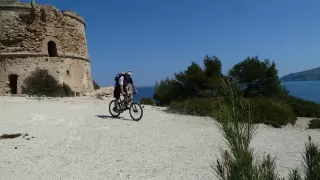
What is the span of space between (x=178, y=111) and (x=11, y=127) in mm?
6848

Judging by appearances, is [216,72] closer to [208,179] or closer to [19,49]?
[19,49]

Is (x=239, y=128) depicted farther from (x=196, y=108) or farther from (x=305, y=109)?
(x=305, y=109)

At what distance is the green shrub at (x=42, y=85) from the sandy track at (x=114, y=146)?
19.7ft

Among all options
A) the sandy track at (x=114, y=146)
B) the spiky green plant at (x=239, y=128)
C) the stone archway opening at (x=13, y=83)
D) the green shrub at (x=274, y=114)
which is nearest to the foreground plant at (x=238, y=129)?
the spiky green plant at (x=239, y=128)

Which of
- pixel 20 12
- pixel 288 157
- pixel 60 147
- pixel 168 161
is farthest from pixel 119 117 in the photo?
pixel 20 12

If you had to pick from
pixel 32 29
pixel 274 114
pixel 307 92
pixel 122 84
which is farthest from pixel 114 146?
pixel 307 92

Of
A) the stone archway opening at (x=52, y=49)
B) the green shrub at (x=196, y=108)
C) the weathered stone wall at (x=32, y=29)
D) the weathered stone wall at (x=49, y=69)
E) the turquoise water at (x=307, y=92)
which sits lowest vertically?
the green shrub at (x=196, y=108)

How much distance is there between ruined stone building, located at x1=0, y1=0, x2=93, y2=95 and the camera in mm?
17078

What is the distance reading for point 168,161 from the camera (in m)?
5.82

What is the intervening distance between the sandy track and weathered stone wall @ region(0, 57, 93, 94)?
696cm

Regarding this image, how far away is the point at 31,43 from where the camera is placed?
Answer: 57.3 ft

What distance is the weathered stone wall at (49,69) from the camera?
17.0m

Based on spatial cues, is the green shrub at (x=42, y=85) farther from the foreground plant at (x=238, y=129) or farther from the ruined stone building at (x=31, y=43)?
the foreground plant at (x=238, y=129)

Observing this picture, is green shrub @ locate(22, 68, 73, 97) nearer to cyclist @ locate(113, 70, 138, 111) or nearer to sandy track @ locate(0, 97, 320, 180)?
sandy track @ locate(0, 97, 320, 180)
